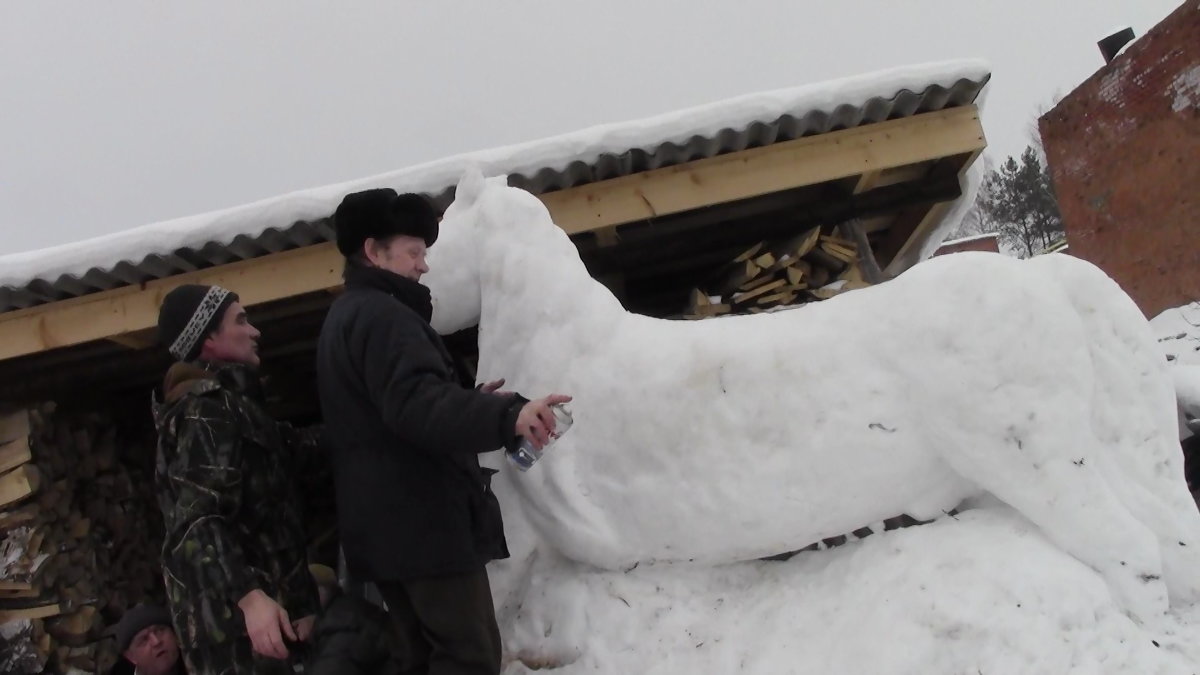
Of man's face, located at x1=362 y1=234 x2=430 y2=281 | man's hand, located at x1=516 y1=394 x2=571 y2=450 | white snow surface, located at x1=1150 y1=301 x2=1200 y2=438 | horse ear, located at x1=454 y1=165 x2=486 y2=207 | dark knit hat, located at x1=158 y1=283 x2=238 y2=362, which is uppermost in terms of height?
horse ear, located at x1=454 y1=165 x2=486 y2=207

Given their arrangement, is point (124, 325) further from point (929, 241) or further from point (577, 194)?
point (929, 241)

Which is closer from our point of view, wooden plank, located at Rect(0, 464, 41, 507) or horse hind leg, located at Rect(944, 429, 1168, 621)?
horse hind leg, located at Rect(944, 429, 1168, 621)

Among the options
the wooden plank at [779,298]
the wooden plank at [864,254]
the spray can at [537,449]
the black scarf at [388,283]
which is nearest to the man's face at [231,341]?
the black scarf at [388,283]

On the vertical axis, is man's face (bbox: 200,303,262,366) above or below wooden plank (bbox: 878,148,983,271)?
above

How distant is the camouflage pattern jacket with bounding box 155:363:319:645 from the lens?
7.18 ft

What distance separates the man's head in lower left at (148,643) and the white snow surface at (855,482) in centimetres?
163

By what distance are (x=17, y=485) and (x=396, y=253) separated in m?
3.32

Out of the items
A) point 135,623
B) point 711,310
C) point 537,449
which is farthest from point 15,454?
point 711,310

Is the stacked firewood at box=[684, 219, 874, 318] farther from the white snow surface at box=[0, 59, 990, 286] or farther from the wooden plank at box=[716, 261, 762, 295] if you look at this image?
the white snow surface at box=[0, 59, 990, 286]

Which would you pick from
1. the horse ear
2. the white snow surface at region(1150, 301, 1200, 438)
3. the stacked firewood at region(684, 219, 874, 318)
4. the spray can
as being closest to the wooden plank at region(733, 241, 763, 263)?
the stacked firewood at region(684, 219, 874, 318)

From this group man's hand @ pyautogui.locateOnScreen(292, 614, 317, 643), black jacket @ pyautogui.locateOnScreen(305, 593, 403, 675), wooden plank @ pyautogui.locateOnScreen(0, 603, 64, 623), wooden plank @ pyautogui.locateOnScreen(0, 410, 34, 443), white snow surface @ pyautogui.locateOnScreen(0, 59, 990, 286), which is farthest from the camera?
wooden plank @ pyautogui.locateOnScreen(0, 410, 34, 443)

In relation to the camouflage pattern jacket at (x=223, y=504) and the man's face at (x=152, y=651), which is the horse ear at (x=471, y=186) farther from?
the man's face at (x=152, y=651)

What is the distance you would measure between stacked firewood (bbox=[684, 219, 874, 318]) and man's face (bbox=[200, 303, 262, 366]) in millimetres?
2410

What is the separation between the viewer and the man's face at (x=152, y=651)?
124 inches
